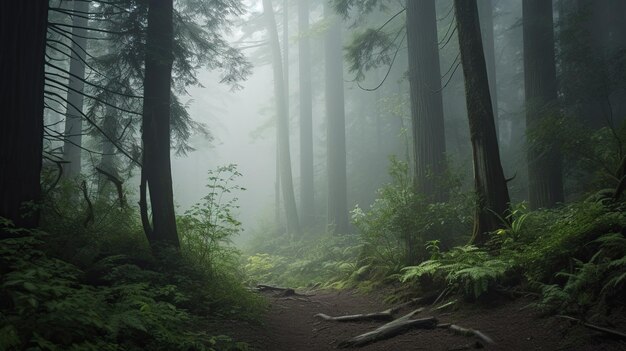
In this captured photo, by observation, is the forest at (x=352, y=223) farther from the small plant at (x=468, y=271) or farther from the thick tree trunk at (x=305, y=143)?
the thick tree trunk at (x=305, y=143)

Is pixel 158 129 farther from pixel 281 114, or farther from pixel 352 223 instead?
pixel 281 114

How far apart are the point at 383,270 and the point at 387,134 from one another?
62.3 ft

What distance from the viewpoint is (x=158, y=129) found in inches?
286

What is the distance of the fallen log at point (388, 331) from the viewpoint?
16.2ft

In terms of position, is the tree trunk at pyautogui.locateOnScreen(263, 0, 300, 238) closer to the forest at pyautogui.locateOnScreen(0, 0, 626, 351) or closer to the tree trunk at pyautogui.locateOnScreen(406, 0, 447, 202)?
the forest at pyautogui.locateOnScreen(0, 0, 626, 351)

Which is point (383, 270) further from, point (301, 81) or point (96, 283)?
point (301, 81)

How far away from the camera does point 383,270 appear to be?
8016 mm

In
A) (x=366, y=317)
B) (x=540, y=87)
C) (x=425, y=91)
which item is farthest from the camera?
(x=540, y=87)

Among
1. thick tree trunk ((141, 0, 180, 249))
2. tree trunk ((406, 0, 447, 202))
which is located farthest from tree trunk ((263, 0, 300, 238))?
thick tree trunk ((141, 0, 180, 249))

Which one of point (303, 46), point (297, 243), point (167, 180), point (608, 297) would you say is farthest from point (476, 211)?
point (303, 46)

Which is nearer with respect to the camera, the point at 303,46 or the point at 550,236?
the point at 550,236

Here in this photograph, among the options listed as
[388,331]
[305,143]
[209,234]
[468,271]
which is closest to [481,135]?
[468,271]

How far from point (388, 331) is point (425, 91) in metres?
6.79

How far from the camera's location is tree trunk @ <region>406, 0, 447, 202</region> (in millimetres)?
9531
